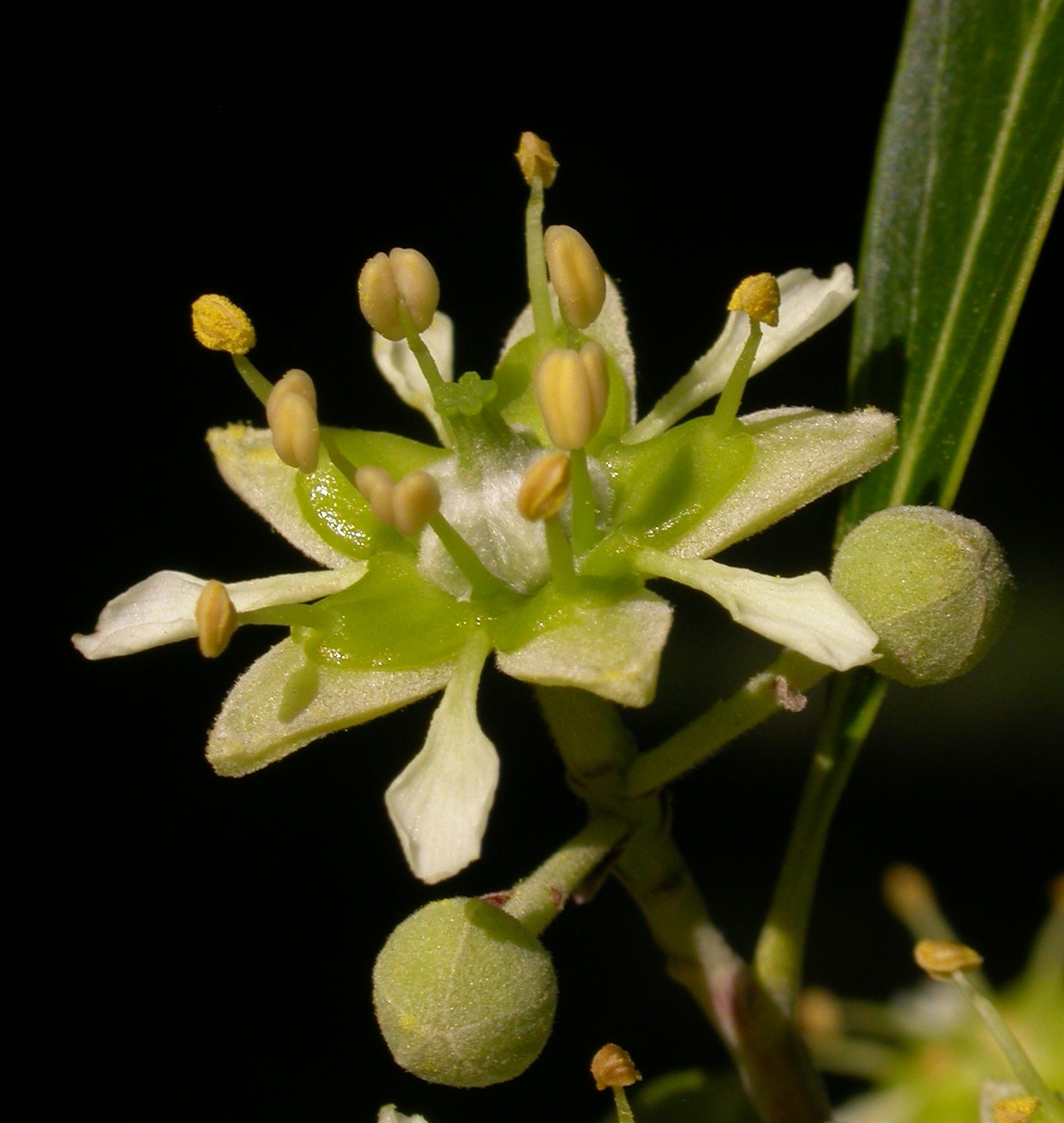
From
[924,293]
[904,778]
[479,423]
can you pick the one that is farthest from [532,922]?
[904,778]

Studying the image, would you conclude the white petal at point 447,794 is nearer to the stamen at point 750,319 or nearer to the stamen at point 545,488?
the stamen at point 545,488

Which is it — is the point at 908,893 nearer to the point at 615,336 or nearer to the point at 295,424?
the point at 615,336

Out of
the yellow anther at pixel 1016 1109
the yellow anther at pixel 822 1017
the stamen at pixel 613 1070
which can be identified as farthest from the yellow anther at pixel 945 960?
the yellow anther at pixel 822 1017

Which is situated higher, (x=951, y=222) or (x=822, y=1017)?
(x=951, y=222)

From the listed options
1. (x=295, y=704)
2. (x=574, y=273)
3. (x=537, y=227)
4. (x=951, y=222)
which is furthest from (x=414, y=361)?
(x=951, y=222)

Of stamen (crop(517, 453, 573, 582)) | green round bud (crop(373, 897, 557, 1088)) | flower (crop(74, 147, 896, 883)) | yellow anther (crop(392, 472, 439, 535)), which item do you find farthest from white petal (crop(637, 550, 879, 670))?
green round bud (crop(373, 897, 557, 1088))
